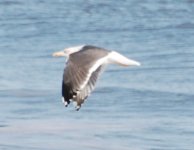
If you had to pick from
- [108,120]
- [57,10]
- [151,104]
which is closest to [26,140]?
[108,120]

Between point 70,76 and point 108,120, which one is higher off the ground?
point 70,76

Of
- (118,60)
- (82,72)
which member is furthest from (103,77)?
(82,72)

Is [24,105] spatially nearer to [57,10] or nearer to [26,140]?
[26,140]

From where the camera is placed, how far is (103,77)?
35.2 feet

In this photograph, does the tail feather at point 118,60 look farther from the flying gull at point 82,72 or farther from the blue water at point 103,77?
the blue water at point 103,77

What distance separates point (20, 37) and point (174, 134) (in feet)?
13.9

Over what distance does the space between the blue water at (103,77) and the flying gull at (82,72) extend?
4.29ft

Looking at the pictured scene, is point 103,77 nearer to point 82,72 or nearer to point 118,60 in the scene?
point 118,60

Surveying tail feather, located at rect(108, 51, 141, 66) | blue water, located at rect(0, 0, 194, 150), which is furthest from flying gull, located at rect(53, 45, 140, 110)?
blue water, located at rect(0, 0, 194, 150)

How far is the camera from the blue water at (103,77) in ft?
28.9

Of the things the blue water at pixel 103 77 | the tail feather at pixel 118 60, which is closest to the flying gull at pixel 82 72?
the tail feather at pixel 118 60

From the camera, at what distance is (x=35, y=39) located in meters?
12.5

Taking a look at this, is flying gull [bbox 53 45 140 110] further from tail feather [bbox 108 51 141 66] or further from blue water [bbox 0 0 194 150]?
blue water [bbox 0 0 194 150]

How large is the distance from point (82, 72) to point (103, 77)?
362cm
